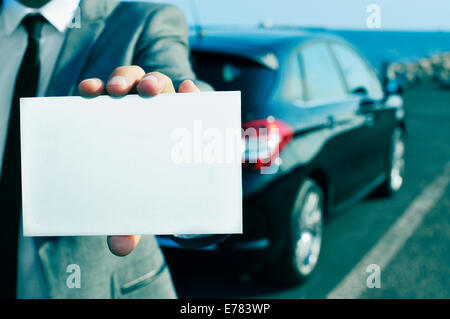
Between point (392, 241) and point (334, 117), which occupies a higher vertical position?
point (334, 117)

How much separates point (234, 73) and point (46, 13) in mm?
1630

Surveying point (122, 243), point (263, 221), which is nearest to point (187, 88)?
point (122, 243)

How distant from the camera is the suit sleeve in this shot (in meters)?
1.30

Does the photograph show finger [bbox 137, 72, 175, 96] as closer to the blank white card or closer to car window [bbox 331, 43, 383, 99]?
the blank white card

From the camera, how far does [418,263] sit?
337 centimetres

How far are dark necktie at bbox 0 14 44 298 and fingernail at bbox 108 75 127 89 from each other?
38 cm

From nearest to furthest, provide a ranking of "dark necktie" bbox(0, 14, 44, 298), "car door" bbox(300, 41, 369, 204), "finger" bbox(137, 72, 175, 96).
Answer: "finger" bbox(137, 72, 175, 96)
"dark necktie" bbox(0, 14, 44, 298)
"car door" bbox(300, 41, 369, 204)

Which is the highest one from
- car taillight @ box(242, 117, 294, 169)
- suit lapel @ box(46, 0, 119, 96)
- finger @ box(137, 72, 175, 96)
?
car taillight @ box(242, 117, 294, 169)

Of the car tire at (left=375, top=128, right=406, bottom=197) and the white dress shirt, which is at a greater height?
the car tire at (left=375, top=128, right=406, bottom=197)

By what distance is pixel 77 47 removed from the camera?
1.29 m

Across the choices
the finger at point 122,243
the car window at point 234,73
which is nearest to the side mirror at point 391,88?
the car window at point 234,73

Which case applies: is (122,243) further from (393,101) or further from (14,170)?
(393,101)

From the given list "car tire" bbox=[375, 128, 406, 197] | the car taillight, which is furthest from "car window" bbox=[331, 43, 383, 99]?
the car taillight

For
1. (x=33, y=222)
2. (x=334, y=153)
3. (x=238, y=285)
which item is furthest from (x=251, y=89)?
(x=33, y=222)
